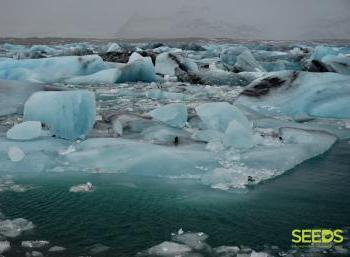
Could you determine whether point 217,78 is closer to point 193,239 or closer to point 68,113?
point 68,113

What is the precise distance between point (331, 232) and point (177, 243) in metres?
0.87

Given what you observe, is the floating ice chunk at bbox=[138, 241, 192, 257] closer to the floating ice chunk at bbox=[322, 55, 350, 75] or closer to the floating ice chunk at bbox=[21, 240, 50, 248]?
the floating ice chunk at bbox=[21, 240, 50, 248]

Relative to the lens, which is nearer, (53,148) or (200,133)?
(53,148)

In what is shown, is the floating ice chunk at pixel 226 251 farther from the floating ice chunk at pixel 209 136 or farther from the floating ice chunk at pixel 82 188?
the floating ice chunk at pixel 209 136

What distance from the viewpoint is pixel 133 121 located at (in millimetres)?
5152

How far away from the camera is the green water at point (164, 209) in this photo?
2467 millimetres

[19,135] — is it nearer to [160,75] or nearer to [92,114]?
[92,114]

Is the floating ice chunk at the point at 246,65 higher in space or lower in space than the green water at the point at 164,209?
higher

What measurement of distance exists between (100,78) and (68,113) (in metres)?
5.78

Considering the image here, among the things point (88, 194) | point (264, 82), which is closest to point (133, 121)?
point (88, 194)

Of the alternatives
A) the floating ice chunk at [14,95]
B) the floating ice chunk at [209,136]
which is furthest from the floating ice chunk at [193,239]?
the floating ice chunk at [14,95]

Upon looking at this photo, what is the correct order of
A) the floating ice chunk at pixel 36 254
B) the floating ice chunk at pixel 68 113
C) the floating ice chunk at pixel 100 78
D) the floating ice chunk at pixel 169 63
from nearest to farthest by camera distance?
the floating ice chunk at pixel 36 254
the floating ice chunk at pixel 68 113
the floating ice chunk at pixel 100 78
the floating ice chunk at pixel 169 63

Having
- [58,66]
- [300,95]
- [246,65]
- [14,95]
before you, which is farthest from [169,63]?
[300,95]

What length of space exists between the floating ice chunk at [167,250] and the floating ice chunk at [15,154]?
2.02 meters
